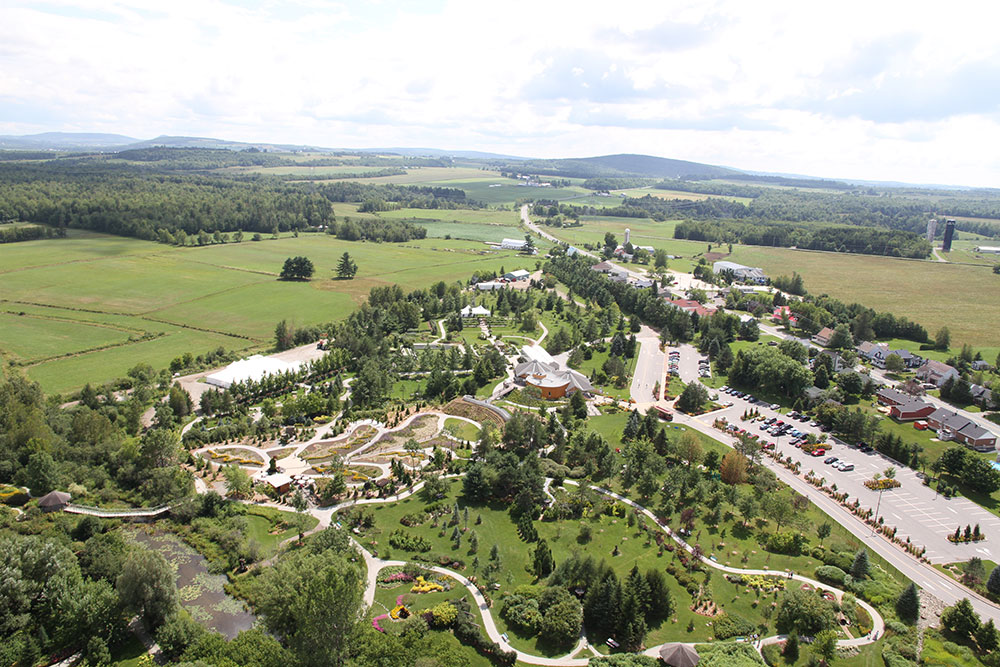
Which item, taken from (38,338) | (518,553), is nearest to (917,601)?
(518,553)

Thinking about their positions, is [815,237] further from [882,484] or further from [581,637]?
[581,637]

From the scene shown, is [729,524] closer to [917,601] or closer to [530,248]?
[917,601]

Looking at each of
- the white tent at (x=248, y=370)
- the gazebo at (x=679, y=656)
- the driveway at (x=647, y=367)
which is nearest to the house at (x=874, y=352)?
the driveway at (x=647, y=367)

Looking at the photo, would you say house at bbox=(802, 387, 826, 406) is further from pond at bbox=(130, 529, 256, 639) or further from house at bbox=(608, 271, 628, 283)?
pond at bbox=(130, 529, 256, 639)

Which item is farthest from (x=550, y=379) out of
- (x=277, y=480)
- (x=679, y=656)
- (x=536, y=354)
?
(x=679, y=656)

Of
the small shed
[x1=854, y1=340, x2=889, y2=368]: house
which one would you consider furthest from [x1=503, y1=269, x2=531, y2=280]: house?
the small shed
